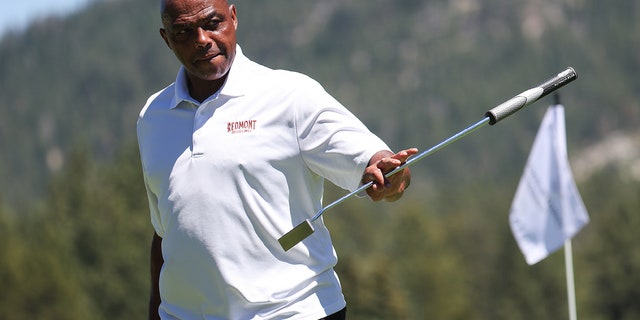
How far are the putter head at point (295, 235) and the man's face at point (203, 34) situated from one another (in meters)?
0.59

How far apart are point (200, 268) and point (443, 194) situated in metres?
138

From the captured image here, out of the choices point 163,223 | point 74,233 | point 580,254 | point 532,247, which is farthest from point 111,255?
point 163,223

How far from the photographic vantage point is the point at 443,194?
142125 mm

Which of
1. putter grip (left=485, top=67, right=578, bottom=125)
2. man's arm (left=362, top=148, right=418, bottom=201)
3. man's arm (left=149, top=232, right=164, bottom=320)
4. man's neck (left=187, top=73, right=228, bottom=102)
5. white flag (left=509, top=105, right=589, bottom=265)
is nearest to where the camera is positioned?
man's arm (left=362, top=148, right=418, bottom=201)

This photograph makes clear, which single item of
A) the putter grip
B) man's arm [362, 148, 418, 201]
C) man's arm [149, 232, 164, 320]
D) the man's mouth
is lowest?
man's arm [149, 232, 164, 320]

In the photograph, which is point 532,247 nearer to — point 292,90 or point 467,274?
point 292,90

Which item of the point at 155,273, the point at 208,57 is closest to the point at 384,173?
the point at 208,57

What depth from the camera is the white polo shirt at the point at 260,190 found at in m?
4.32

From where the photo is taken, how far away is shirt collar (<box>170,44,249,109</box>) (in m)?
4.47

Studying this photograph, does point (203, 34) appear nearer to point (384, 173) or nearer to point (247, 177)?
point (247, 177)

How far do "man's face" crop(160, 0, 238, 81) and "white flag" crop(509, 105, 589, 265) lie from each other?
8.54 m

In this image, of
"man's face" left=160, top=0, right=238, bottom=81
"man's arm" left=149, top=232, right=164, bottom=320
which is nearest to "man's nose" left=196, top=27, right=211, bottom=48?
"man's face" left=160, top=0, right=238, bottom=81

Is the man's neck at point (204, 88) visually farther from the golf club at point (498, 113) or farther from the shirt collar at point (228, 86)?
the golf club at point (498, 113)

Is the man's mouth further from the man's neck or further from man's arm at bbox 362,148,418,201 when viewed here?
man's arm at bbox 362,148,418,201
